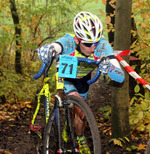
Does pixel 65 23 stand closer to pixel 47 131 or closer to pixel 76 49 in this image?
pixel 76 49

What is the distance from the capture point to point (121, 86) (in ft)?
12.6

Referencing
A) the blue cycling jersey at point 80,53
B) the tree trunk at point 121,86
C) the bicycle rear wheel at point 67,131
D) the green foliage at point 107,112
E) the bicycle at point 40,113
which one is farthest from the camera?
the green foliage at point 107,112

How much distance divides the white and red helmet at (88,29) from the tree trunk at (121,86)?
81cm

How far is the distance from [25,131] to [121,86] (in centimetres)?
270

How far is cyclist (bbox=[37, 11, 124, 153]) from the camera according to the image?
273 cm

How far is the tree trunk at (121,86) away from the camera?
3.64 meters

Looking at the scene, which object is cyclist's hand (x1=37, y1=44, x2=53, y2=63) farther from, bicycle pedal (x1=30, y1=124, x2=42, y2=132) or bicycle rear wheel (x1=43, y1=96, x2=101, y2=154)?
bicycle pedal (x1=30, y1=124, x2=42, y2=132)

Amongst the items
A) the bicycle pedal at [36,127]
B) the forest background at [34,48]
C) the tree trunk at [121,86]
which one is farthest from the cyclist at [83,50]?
the forest background at [34,48]

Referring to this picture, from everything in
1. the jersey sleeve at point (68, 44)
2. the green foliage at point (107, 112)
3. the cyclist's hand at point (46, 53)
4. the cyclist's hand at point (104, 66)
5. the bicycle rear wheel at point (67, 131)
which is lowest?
the green foliage at point (107, 112)

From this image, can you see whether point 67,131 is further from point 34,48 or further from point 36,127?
point 34,48

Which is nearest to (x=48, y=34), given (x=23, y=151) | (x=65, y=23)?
(x=65, y=23)

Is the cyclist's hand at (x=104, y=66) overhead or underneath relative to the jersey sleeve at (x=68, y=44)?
underneath

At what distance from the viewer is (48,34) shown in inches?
411

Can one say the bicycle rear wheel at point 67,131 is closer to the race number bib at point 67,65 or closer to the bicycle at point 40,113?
the race number bib at point 67,65
